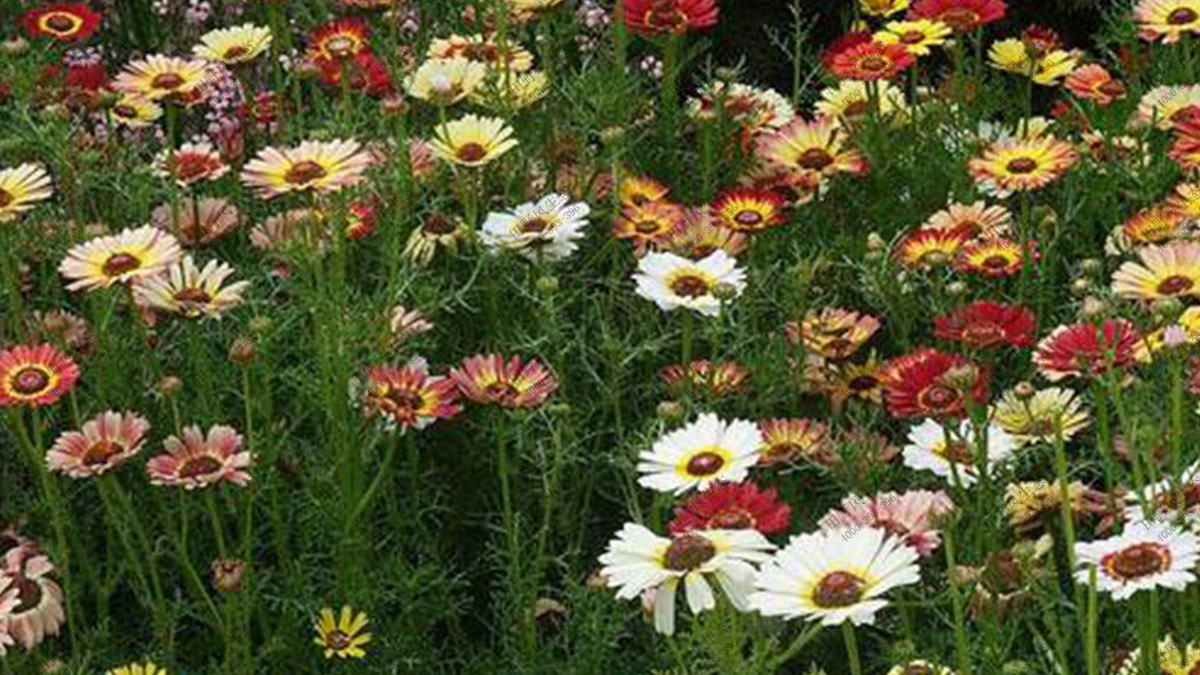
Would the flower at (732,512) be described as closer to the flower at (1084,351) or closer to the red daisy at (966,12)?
the flower at (1084,351)

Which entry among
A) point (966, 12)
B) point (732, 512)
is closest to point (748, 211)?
point (966, 12)

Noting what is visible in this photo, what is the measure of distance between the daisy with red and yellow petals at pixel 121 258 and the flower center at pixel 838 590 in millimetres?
1043

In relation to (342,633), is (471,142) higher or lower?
higher

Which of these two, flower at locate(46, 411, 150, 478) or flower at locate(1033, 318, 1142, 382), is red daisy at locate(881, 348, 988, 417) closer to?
flower at locate(1033, 318, 1142, 382)

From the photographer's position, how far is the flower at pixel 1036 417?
2404 millimetres

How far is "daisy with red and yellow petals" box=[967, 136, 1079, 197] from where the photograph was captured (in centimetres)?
301

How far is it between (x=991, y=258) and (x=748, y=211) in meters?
0.32

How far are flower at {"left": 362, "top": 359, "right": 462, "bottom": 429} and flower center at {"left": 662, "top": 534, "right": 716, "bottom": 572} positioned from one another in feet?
2.29

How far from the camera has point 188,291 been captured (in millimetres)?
2711

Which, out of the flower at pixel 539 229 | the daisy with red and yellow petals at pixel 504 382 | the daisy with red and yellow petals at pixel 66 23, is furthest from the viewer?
the daisy with red and yellow petals at pixel 66 23

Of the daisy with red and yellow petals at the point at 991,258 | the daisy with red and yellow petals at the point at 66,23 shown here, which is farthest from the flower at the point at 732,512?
the daisy with red and yellow petals at the point at 66,23

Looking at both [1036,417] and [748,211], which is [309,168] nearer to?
[748,211]

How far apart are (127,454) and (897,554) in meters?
1.00

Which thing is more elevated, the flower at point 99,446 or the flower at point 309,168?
the flower at point 309,168
